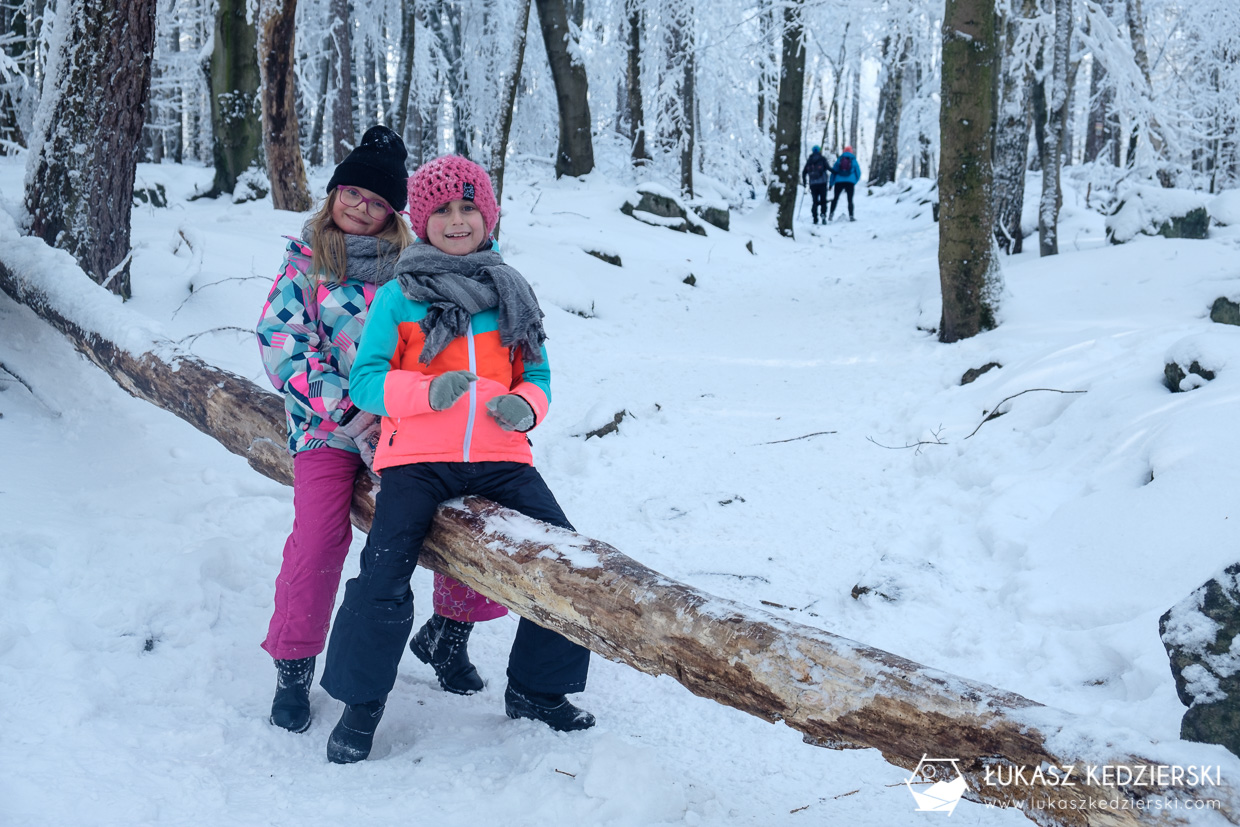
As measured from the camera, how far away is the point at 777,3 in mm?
14242

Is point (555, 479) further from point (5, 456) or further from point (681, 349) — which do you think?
point (681, 349)

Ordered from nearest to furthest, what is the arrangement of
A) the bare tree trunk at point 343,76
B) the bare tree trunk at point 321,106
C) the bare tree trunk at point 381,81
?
the bare tree trunk at point 343,76 → the bare tree trunk at point 321,106 → the bare tree trunk at point 381,81

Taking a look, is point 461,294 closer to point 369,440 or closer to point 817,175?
point 369,440

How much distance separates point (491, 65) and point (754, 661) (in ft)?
68.6

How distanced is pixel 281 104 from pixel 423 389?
6.92 meters

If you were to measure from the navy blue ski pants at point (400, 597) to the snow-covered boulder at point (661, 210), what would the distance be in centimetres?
1125

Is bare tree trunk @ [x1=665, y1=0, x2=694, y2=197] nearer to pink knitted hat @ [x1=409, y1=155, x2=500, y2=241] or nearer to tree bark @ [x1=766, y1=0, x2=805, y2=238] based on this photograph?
tree bark @ [x1=766, y1=0, x2=805, y2=238]

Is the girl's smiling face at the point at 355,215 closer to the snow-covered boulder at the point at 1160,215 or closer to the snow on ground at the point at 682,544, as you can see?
the snow on ground at the point at 682,544

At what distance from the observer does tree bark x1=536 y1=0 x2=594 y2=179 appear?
45.3ft

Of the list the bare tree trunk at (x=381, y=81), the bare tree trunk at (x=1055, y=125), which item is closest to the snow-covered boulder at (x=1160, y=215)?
the bare tree trunk at (x=1055, y=125)

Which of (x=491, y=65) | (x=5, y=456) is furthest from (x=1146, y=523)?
(x=491, y=65)

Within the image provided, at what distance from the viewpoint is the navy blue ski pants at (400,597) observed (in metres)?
2.36

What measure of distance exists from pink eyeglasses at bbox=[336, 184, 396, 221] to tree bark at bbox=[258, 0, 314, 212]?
591 cm

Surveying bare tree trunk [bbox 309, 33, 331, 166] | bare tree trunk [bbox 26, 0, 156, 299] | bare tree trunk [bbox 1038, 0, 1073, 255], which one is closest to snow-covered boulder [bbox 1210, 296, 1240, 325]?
bare tree trunk [bbox 1038, 0, 1073, 255]
